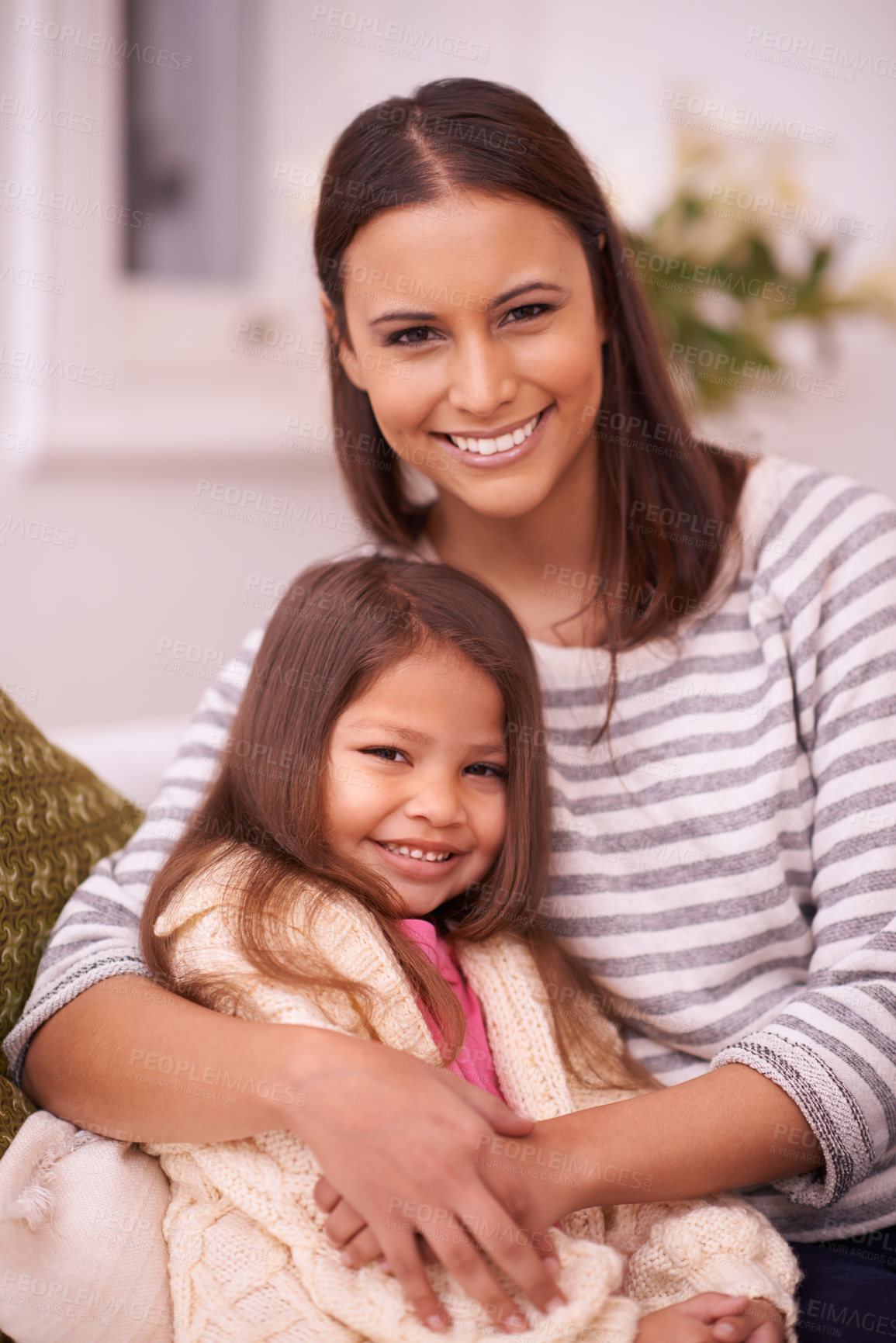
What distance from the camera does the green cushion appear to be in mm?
1112

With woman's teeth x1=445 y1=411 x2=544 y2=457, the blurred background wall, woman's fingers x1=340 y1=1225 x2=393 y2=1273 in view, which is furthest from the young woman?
the blurred background wall

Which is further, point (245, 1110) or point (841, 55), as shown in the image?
point (841, 55)

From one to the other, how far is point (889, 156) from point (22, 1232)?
8.95 feet

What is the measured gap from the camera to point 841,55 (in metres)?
2.73

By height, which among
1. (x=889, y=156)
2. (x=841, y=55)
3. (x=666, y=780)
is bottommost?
(x=666, y=780)

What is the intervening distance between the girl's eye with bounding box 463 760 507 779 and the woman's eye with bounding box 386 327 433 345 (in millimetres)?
421

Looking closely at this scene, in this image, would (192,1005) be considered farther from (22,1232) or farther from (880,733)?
(880,733)

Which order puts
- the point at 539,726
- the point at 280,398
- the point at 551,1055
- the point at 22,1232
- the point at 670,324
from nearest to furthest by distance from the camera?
the point at 22,1232 → the point at 551,1055 → the point at 539,726 → the point at 670,324 → the point at 280,398

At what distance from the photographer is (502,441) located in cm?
124

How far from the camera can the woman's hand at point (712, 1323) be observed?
2.98 ft

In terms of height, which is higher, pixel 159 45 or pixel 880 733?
pixel 159 45

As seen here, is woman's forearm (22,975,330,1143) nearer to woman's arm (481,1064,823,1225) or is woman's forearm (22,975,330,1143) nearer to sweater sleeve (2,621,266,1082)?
sweater sleeve (2,621,266,1082)

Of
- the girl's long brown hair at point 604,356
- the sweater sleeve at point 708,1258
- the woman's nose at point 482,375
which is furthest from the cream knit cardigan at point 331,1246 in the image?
the woman's nose at point 482,375

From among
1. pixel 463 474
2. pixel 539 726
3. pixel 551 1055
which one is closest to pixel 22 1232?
pixel 551 1055
